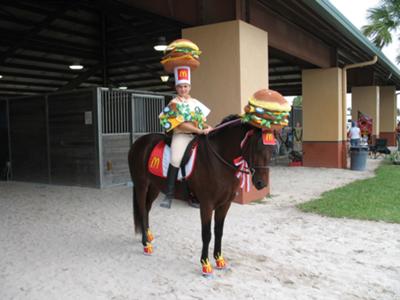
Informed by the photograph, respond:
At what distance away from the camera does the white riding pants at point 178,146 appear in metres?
3.88

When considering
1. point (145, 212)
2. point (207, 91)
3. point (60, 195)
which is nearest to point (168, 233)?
point (145, 212)

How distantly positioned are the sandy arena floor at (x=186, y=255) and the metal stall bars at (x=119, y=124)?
211cm

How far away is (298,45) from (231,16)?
151 inches

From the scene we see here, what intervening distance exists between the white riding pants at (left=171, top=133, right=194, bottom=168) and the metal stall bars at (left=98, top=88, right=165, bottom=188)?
5589mm

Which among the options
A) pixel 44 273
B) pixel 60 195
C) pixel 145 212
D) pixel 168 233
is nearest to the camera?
pixel 44 273

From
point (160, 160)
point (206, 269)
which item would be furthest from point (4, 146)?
point (206, 269)

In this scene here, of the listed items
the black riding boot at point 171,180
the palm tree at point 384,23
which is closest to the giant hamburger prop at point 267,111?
the black riding boot at point 171,180

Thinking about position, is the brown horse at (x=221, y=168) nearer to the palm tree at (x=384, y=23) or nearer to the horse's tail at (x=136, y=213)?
the horse's tail at (x=136, y=213)

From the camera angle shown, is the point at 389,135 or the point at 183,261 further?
the point at 389,135

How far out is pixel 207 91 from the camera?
7.48 meters

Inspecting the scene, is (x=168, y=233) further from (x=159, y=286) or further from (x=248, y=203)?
(x=248, y=203)

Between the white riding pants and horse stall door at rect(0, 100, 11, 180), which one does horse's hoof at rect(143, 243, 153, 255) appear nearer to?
the white riding pants

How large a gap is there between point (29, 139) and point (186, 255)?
796cm

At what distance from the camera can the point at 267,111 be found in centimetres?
327
